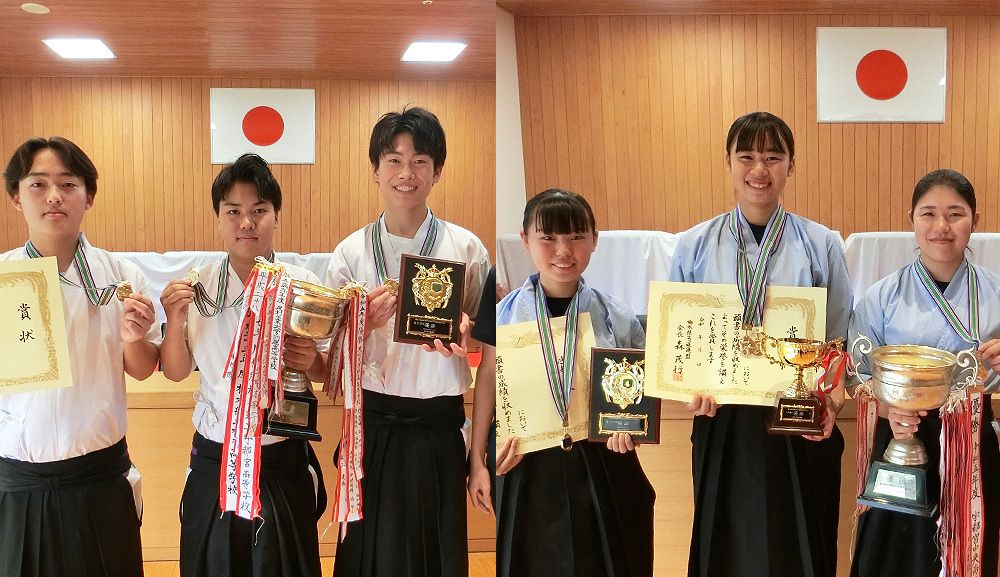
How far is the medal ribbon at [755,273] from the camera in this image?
5.40 ft

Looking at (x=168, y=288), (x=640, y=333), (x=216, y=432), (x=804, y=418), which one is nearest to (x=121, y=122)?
(x=168, y=288)

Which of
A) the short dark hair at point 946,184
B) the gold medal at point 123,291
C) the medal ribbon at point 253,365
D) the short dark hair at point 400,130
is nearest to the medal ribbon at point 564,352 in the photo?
the short dark hair at point 400,130

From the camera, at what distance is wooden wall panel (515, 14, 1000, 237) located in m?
1.68

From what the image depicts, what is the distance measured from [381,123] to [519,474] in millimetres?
908

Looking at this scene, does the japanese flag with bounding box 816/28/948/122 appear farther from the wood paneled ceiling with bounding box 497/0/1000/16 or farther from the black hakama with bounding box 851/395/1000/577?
the black hakama with bounding box 851/395/1000/577

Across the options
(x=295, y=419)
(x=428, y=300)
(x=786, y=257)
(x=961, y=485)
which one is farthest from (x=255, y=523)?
(x=961, y=485)

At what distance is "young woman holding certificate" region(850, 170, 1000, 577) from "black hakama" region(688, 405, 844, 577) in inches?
5.1

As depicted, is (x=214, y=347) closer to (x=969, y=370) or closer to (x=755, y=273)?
(x=755, y=273)

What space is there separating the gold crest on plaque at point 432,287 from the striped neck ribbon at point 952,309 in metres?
Answer: 1.05

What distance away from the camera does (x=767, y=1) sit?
1.69m

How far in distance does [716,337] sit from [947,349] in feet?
1.62

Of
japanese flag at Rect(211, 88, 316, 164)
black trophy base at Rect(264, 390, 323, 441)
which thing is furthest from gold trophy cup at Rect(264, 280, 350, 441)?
japanese flag at Rect(211, 88, 316, 164)

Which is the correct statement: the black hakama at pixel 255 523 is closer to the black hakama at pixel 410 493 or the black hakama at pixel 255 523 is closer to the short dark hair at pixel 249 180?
the black hakama at pixel 410 493

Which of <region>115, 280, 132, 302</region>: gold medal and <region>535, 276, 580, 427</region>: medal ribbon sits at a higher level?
<region>115, 280, 132, 302</region>: gold medal
